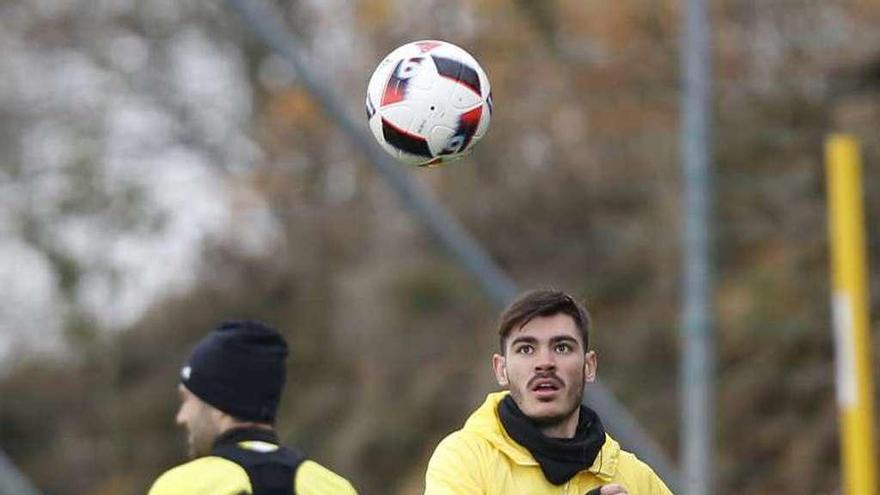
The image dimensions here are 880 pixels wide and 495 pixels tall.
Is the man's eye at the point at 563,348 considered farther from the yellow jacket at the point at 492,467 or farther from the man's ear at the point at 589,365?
the yellow jacket at the point at 492,467

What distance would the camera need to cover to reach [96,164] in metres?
22.2

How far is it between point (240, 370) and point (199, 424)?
21 centimetres

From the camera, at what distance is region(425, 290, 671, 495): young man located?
5.23m

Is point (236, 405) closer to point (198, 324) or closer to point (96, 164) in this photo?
point (198, 324)

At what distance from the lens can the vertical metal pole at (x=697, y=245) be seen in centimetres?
1116

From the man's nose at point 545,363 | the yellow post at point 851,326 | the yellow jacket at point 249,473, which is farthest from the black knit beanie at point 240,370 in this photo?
the yellow post at point 851,326

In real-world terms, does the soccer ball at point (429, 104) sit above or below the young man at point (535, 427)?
above

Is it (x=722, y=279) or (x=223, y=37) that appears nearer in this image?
(x=722, y=279)

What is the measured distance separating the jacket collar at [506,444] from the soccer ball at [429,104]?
3.79 feet

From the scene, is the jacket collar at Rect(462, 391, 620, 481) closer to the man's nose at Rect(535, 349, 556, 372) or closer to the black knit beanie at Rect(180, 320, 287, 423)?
the man's nose at Rect(535, 349, 556, 372)

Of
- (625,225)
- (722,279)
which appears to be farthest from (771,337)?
(625,225)

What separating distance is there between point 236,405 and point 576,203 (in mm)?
11859

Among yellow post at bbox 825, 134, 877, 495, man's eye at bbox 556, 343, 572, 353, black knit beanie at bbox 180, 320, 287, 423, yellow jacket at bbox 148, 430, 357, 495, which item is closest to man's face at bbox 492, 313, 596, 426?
man's eye at bbox 556, 343, 572, 353

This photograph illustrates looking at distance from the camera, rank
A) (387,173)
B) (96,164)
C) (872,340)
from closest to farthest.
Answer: (387,173) < (872,340) < (96,164)
